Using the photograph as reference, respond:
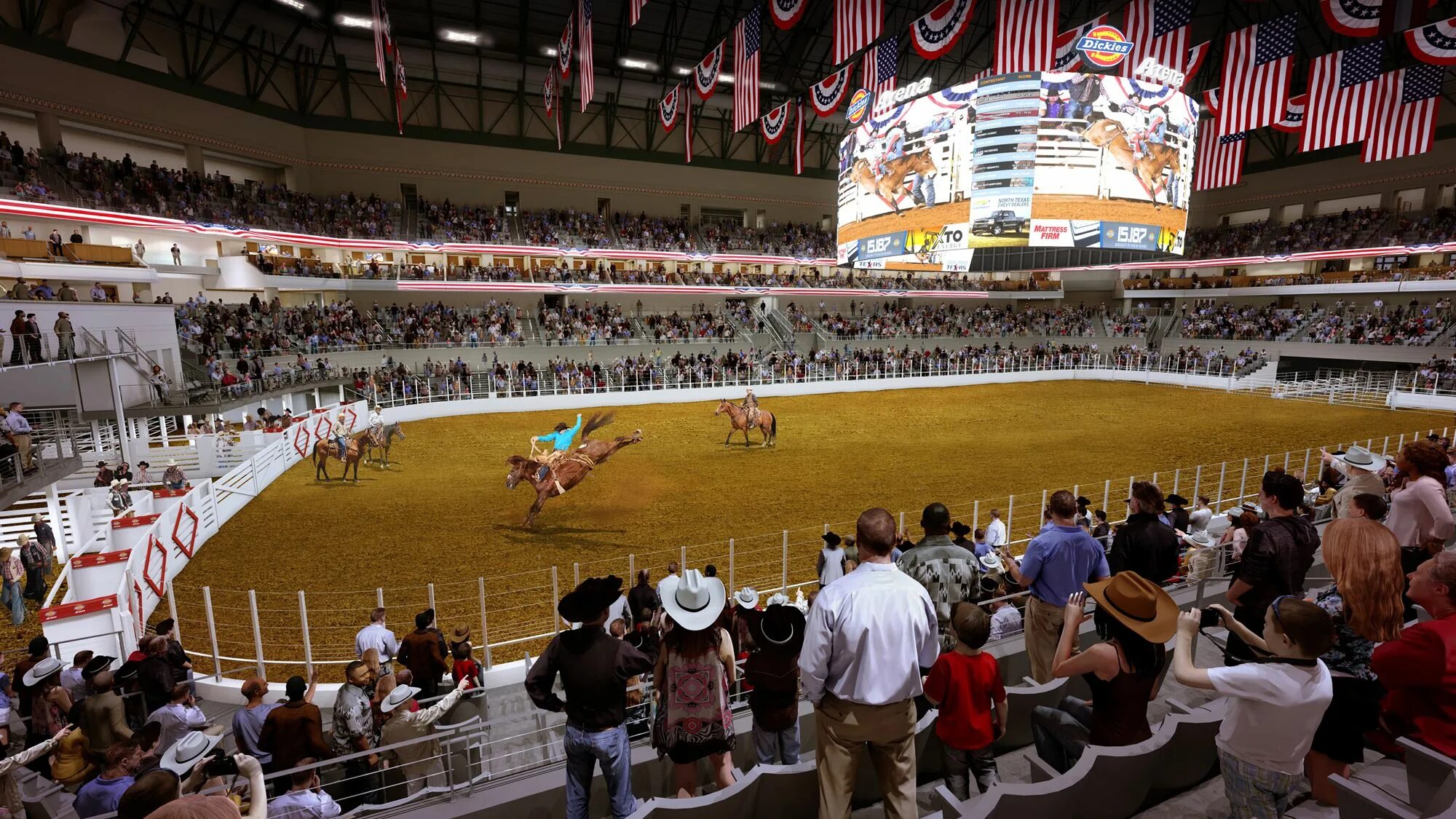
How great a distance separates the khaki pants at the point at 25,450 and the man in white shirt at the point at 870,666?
50.5ft

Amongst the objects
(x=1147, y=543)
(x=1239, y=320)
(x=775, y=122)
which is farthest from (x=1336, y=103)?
(x=1147, y=543)

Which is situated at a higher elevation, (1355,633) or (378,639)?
(1355,633)

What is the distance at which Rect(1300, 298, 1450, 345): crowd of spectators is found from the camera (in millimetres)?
31203

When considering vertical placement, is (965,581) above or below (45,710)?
above

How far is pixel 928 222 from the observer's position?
71.1 feet

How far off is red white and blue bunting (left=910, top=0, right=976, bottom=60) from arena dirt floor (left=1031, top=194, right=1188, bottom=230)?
17.0ft

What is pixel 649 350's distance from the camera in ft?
113

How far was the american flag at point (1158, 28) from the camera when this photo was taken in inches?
772

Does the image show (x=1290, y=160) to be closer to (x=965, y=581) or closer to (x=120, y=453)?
(x=965, y=581)

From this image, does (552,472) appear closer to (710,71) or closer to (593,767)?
(593,767)

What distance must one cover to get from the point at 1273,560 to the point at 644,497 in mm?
11266

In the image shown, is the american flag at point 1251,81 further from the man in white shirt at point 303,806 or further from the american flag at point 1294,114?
the man in white shirt at point 303,806

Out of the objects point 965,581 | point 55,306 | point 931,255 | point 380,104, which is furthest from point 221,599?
point 380,104

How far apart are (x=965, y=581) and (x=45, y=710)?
6.68m
